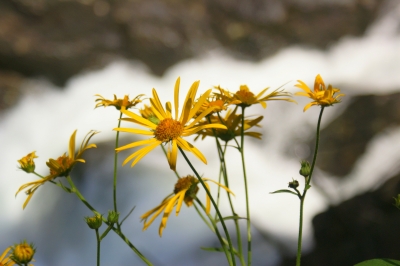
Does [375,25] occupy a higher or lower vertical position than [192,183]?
higher

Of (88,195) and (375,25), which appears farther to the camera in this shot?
(375,25)

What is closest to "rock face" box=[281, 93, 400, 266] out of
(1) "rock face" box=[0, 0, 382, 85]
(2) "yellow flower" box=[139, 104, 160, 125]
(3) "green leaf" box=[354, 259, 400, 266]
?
(1) "rock face" box=[0, 0, 382, 85]

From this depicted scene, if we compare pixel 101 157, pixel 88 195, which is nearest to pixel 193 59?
pixel 101 157

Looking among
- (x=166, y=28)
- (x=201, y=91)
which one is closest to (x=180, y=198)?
(x=201, y=91)

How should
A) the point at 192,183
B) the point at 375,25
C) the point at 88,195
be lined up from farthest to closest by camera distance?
the point at 375,25 → the point at 88,195 → the point at 192,183

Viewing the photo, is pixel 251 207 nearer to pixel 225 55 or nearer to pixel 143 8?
pixel 225 55

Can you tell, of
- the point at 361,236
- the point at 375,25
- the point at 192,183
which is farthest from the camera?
the point at 375,25

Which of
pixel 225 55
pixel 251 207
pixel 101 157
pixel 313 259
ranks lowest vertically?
pixel 313 259
